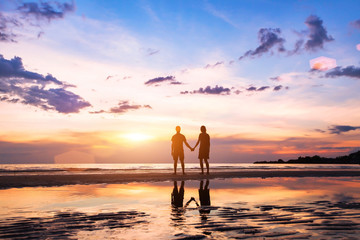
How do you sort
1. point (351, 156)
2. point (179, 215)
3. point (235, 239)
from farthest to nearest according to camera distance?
point (351, 156) → point (179, 215) → point (235, 239)

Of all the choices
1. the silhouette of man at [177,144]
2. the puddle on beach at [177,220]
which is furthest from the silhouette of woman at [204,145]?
the puddle on beach at [177,220]

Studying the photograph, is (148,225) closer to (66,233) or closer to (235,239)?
(66,233)

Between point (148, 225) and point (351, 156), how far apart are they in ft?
410

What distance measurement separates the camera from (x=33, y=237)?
4.40 m

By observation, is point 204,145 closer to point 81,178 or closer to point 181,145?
point 181,145

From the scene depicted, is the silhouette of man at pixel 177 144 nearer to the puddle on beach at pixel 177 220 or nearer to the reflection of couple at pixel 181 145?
the reflection of couple at pixel 181 145

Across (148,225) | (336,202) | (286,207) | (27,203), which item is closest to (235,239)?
(148,225)

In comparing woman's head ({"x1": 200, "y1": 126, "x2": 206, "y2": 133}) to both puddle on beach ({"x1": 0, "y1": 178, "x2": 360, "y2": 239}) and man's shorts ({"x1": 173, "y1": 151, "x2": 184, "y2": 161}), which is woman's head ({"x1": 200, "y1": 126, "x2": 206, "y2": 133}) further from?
puddle on beach ({"x1": 0, "y1": 178, "x2": 360, "y2": 239})

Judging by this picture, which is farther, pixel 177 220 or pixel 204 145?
pixel 204 145

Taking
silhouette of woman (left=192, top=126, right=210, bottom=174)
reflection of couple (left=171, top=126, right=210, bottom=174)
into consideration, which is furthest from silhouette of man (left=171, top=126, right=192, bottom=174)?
silhouette of woman (left=192, top=126, right=210, bottom=174)

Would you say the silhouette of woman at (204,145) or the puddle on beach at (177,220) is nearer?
the puddle on beach at (177,220)

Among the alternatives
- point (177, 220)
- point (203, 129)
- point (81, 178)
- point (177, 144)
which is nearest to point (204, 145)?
point (203, 129)

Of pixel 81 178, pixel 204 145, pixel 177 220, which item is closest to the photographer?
pixel 177 220

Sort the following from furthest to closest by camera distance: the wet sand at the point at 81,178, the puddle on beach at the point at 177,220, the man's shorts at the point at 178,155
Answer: the man's shorts at the point at 178,155
the wet sand at the point at 81,178
the puddle on beach at the point at 177,220
